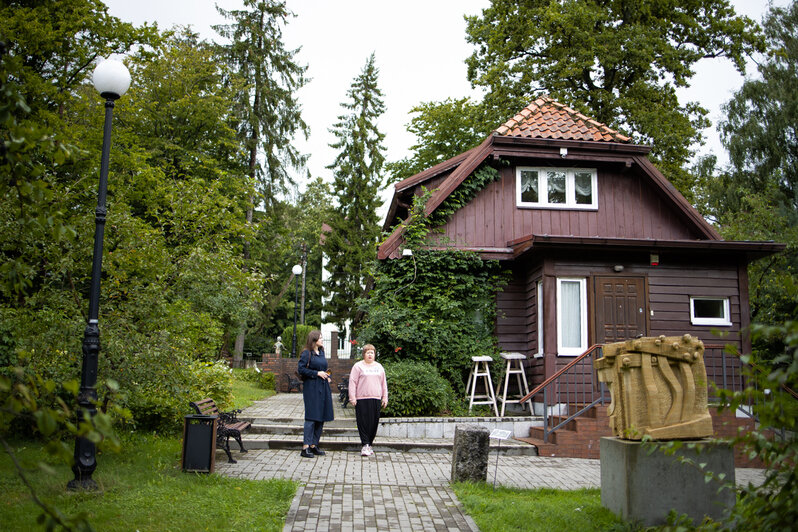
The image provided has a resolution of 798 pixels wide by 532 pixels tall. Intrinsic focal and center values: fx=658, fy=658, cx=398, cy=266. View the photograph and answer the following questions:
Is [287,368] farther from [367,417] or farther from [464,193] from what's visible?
[367,417]

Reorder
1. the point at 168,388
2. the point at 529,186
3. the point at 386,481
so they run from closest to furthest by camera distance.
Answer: the point at 386,481
the point at 168,388
the point at 529,186

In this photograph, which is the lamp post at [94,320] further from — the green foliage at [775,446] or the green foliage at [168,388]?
the green foliage at [775,446]

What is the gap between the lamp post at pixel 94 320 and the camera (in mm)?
7105

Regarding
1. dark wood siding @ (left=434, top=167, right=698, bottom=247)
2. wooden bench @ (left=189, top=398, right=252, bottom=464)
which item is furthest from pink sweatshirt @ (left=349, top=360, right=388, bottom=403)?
dark wood siding @ (left=434, top=167, right=698, bottom=247)

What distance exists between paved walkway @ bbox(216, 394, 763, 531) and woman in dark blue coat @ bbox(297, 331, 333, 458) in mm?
294

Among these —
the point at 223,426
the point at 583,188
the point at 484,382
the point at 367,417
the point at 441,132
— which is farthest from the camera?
the point at 441,132

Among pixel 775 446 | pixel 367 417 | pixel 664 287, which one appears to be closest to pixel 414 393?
pixel 367 417

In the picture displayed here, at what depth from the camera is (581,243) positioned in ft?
43.8

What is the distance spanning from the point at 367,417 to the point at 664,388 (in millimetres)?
4939

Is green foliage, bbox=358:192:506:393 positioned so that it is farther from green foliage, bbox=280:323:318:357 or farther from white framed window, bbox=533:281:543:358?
green foliage, bbox=280:323:318:357

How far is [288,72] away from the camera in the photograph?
30.1 meters

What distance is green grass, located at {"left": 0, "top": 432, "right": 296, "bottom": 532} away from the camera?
612 cm

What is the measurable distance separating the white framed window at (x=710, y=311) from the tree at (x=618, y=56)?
28.0 ft

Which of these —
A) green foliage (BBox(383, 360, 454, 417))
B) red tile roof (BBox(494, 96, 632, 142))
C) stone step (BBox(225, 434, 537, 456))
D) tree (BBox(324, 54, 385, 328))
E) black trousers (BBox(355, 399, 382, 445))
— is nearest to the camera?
black trousers (BBox(355, 399, 382, 445))
